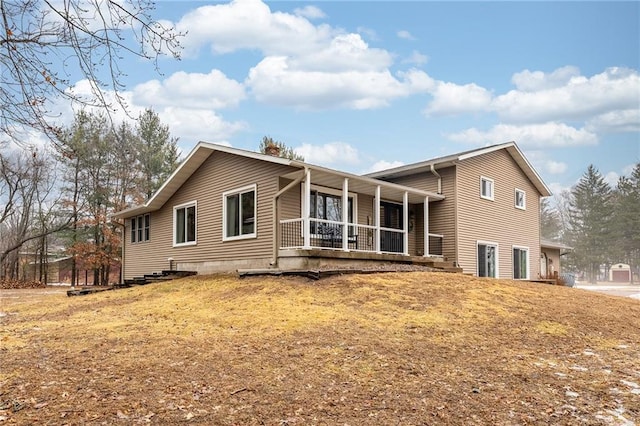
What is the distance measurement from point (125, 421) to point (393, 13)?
14.5m

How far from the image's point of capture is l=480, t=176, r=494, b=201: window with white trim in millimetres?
20223

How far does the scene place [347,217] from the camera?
1603cm

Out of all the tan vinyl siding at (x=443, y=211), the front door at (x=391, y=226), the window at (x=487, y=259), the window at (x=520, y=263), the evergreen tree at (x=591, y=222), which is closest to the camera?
the tan vinyl siding at (x=443, y=211)

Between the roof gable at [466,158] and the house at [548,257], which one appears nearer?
the roof gable at [466,158]

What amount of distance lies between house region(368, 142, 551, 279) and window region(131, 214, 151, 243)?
10845 mm

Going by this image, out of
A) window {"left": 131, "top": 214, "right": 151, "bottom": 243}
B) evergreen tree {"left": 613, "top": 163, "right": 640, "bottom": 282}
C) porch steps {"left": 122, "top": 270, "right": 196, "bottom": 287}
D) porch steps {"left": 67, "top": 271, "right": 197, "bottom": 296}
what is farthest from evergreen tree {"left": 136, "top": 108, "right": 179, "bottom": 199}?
evergreen tree {"left": 613, "top": 163, "right": 640, "bottom": 282}

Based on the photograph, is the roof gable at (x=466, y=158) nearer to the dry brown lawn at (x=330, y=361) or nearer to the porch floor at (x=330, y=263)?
the porch floor at (x=330, y=263)

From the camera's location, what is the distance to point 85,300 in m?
14.5

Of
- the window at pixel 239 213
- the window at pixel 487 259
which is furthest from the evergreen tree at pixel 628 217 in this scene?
the window at pixel 239 213

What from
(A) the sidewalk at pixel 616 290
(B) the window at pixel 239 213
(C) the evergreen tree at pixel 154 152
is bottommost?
(A) the sidewalk at pixel 616 290

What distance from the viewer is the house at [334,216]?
15320 millimetres

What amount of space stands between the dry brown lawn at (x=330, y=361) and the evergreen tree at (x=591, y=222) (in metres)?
60.1

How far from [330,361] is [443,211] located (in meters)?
13.6

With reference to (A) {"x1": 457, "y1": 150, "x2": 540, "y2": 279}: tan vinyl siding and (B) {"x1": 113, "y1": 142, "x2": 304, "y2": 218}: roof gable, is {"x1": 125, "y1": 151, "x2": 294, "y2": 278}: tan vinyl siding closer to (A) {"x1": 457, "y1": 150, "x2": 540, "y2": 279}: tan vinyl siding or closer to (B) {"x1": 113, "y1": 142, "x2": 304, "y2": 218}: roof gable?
(B) {"x1": 113, "y1": 142, "x2": 304, "y2": 218}: roof gable
